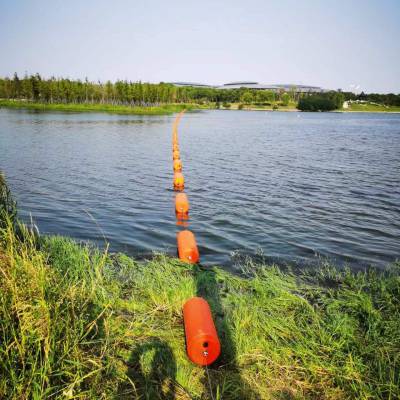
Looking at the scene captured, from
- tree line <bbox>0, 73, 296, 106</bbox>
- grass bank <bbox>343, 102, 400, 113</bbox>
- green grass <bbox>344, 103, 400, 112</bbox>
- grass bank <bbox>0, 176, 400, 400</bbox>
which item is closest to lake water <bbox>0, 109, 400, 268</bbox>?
grass bank <bbox>0, 176, 400, 400</bbox>

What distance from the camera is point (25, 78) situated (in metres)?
102

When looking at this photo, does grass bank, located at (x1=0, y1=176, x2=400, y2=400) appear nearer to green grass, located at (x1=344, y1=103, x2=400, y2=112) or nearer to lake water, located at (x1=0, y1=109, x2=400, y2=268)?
lake water, located at (x1=0, y1=109, x2=400, y2=268)

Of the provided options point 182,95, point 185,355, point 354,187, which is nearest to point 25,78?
point 182,95

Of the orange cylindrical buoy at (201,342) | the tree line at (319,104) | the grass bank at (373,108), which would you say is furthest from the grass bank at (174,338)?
the grass bank at (373,108)

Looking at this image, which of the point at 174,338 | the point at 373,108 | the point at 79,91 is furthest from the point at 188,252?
the point at 373,108

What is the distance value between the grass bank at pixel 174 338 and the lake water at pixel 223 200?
268cm

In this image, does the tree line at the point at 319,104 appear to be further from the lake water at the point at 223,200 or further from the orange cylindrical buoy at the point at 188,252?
the orange cylindrical buoy at the point at 188,252

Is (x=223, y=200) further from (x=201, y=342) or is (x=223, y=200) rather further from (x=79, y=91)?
(x=79, y=91)

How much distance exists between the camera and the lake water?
10367 mm

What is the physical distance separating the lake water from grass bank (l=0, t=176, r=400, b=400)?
2681 millimetres

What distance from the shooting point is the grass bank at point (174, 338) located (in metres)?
3.37

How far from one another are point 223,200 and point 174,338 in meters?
10.5

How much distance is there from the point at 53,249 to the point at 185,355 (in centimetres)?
452

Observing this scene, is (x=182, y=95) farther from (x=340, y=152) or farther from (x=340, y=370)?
(x=340, y=370)
